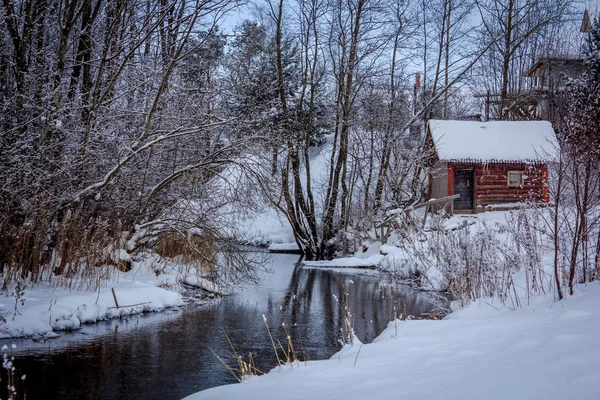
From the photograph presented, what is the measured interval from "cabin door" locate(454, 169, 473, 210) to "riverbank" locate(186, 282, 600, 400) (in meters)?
20.4

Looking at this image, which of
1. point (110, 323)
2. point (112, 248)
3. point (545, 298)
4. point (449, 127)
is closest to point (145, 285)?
point (112, 248)

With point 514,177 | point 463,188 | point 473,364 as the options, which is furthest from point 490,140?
point 473,364

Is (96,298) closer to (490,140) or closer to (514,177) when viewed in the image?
(490,140)

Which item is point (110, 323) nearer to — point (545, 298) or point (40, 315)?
point (40, 315)

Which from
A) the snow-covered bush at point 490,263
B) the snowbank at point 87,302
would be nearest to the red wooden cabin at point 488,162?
the snow-covered bush at point 490,263

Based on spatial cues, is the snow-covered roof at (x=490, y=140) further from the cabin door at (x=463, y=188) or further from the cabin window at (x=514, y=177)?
the cabin door at (x=463, y=188)

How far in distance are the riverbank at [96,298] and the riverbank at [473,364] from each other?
4.70 meters

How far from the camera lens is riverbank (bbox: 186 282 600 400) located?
3.43 metres

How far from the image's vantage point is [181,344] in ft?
26.6

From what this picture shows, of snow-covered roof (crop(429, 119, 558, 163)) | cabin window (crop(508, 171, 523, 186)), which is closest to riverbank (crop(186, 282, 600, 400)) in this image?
snow-covered roof (crop(429, 119, 558, 163))

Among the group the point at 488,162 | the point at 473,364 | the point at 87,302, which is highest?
the point at 488,162

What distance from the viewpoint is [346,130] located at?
22094mm

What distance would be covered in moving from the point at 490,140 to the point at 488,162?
5.32 feet

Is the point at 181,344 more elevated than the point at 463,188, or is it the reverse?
the point at 463,188
